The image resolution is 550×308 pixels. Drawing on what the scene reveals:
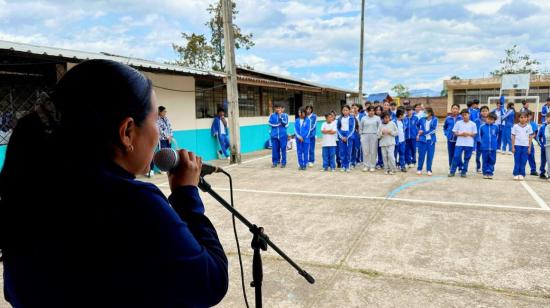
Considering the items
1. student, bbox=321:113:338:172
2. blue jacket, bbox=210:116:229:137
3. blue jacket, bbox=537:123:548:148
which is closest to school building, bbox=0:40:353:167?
blue jacket, bbox=210:116:229:137

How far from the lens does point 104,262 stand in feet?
2.74

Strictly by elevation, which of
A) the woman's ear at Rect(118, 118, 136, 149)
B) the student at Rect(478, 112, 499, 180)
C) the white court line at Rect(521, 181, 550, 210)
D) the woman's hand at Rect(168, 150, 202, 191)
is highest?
the woman's ear at Rect(118, 118, 136, 149)

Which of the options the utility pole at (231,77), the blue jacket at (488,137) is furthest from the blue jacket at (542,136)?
the utility pole at (231,77)

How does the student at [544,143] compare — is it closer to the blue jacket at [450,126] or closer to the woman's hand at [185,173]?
the blue jacket at [450,126]

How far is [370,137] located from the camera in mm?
9906

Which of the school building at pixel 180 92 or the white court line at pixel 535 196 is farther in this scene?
the school building at pixel 180 92

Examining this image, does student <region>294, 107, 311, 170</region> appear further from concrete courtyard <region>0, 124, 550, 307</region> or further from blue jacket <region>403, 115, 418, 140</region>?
blue jacket <region>403, 115, 418, 140</region>

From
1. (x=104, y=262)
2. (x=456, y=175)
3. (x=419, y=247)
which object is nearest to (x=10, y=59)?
(x=419, y=247)

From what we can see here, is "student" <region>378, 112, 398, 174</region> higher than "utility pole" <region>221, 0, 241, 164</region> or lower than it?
lower

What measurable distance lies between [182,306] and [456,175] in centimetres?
920

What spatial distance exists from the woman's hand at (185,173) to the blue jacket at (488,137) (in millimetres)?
8850

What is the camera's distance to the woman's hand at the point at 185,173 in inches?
44.6

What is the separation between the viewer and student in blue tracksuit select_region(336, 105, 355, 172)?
1012cm

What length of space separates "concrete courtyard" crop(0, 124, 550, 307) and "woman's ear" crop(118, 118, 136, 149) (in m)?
2.42
